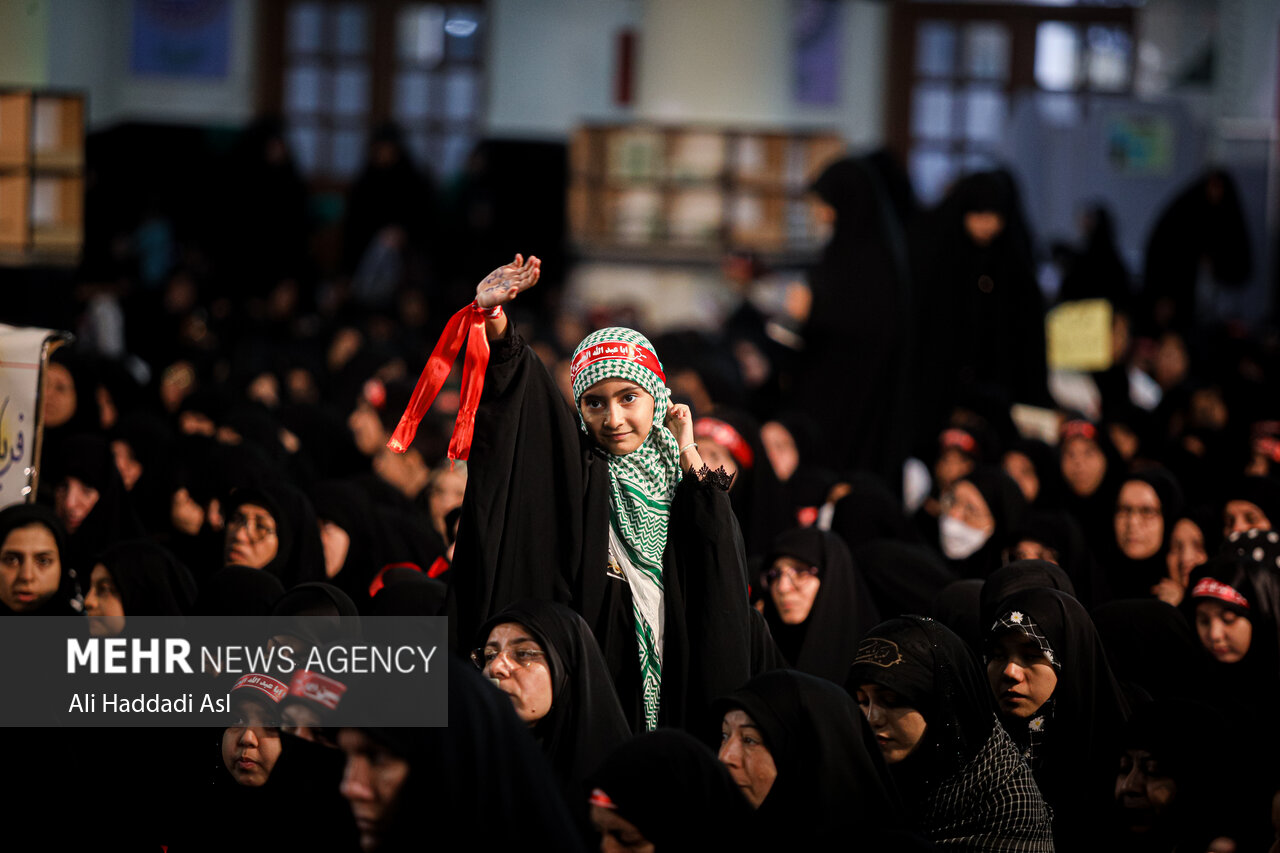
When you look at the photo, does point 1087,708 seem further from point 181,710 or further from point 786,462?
point 786,462

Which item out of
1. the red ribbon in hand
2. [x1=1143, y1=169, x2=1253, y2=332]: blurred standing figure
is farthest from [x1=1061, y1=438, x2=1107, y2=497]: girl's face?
[x1=1143, y1=169, x2=1253, y2=332]: blurred standing figure

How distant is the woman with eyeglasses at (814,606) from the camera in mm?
3838

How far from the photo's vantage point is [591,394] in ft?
9.95

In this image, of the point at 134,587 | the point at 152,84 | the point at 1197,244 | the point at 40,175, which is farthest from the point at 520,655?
the point at 152,84

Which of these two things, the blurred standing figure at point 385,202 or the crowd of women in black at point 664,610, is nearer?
the crowd of women in black at point 664,610

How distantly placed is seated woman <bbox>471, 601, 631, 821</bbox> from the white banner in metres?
2.08

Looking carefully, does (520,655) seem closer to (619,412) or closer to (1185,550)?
(619,412)

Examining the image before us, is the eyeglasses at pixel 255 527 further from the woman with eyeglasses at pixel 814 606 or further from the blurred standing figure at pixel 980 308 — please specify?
the blurred standing figure at pixel 980 308

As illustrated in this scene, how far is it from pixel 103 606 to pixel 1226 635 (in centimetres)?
273

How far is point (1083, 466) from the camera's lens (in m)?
5.90

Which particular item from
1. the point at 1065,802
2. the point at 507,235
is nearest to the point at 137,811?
the point at 1065,802

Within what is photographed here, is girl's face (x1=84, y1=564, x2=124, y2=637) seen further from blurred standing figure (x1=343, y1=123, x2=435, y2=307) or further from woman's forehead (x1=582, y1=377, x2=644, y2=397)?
blurred standing figure (x1=343, y1=123, x2=435, y2=307)

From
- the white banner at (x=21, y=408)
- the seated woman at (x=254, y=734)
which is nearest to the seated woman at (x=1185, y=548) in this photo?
the seated woman at (x=254, y=734)

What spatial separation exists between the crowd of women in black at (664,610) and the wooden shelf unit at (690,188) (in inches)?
238
